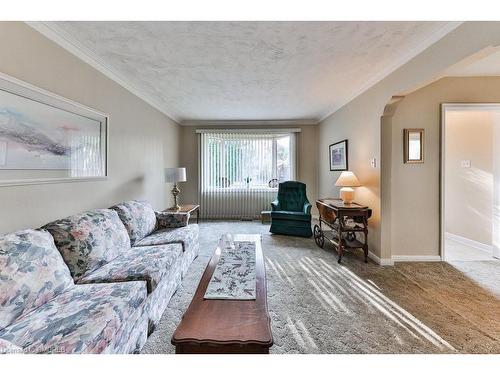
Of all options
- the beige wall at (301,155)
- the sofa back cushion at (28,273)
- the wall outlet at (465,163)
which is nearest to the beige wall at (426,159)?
the wall outlet at (465,163)

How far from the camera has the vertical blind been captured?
5820 mm

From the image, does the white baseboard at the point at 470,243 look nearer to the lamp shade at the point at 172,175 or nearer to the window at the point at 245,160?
the window at the point at 245,160

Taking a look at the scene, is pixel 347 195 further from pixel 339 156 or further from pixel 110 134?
pixel 110 134

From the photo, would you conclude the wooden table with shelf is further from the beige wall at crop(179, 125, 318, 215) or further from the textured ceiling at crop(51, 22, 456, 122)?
the beige wall at crop(179, 125, 318, 215)

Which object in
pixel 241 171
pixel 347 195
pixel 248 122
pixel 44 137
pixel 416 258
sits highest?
pixel 248 122

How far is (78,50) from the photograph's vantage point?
7.16 feet

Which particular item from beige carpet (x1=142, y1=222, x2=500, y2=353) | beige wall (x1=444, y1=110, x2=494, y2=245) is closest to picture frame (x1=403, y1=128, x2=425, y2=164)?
beige wall (x1=444, y1=110, x2=494, y2=245)

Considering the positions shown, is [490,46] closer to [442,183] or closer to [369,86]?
[369,86]

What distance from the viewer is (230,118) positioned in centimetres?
540

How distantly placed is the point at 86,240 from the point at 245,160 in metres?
4.32

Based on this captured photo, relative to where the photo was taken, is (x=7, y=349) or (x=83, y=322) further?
(x=83, y=322)

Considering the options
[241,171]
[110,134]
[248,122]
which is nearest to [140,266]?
[110,134]

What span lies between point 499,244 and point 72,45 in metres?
5.67
